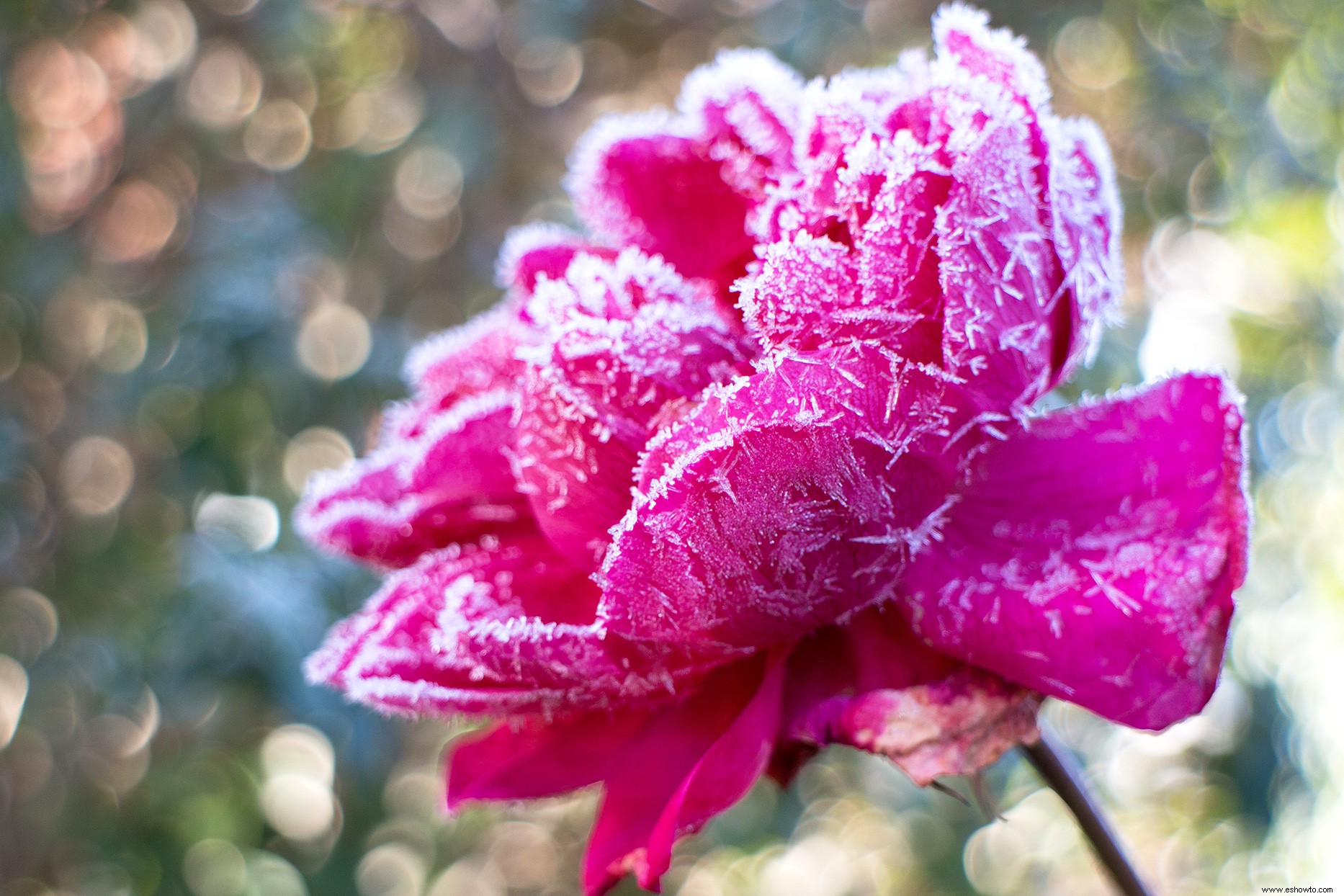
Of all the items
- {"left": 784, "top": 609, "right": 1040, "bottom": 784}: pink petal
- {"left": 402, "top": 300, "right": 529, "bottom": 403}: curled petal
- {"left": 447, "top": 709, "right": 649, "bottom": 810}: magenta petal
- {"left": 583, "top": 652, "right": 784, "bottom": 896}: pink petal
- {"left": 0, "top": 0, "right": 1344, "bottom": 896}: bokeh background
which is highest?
{"left": 402, "top": 300, "right": 529, "bottom": 403}: curled petal

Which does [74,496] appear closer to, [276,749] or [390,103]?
[276,749]

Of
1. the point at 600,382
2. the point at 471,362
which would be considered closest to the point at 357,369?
the point at 471,362

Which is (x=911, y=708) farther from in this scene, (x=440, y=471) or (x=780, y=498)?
(x=440, y=471)

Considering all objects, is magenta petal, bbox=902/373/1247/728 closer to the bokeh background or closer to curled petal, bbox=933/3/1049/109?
curled petal, bbox=933/3/1049/109

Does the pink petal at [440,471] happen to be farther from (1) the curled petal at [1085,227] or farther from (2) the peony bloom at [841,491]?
(1) the curled petal at [1085,227]

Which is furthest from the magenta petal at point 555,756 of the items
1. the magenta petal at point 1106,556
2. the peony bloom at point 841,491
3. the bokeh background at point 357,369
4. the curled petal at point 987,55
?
the bokeh background at point 357,369

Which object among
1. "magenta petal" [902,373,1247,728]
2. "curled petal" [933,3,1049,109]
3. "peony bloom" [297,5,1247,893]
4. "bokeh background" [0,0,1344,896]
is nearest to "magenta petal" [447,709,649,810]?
"peony bloom" [297,5,1247,893]

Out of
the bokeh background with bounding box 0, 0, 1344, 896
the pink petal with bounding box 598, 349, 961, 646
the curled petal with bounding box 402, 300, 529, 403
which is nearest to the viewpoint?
the pink petal with bounding box 598, 349, 961, 646
